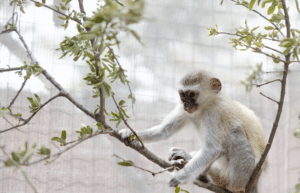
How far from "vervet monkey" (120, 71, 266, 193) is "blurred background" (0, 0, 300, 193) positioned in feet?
0.58

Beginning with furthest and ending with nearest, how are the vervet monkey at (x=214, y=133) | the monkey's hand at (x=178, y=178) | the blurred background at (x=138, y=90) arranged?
the blurred background at (x=138, y=90), the vervet monkey at (x=214, y=133), the monkey's hand at (x=178, y=178)

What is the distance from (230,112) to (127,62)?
3.21 feet

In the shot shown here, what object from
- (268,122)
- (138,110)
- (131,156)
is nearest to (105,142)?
(131,156)

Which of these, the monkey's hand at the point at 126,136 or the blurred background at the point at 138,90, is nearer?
the monkey's hand at the point at 126,136

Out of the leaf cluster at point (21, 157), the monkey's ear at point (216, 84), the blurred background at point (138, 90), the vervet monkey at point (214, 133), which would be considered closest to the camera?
the leaf cluster at point (21, 157)

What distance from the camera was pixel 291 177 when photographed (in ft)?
9.35

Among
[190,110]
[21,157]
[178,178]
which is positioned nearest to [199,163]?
[178,178]

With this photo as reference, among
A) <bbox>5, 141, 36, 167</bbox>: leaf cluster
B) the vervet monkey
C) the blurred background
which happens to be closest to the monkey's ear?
the vervet monkey

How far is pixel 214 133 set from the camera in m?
1.54

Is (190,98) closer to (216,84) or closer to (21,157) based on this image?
(216,84)

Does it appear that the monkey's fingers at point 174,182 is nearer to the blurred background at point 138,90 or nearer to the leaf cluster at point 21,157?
the blurred background at point 138,90

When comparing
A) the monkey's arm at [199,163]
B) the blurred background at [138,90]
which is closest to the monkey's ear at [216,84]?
the blurred background at [138,90]

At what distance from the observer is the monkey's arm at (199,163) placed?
4.50ft

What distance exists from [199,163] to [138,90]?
1046mm
